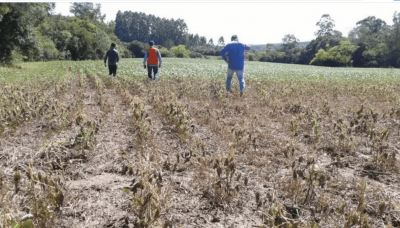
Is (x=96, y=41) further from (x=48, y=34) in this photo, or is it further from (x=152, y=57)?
(x=152, y=57)

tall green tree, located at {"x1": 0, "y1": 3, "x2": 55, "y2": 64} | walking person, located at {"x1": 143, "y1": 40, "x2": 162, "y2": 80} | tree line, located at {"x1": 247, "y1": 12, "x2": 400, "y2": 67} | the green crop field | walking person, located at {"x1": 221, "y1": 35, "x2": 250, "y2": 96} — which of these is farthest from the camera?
tree line, located at {"x1": 247, "y1": 12, "x2": 400, "y2": 67}

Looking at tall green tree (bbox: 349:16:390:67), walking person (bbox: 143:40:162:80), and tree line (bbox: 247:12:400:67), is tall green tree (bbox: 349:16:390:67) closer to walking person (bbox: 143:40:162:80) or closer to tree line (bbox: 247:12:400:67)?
tree line (bbox: 247:12:400:67)

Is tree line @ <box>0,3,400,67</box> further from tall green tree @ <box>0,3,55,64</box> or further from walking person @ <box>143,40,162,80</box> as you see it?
walking person @ <box>143,40,162,80</box>

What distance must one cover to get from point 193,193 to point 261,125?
11.4ft

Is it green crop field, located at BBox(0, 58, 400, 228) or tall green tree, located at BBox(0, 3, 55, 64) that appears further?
tall green tree, located at BBox(0, 3, 55, 64)

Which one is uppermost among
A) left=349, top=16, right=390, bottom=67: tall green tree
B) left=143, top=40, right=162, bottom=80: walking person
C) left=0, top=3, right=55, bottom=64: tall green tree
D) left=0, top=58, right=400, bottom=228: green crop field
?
left=349, top=16, right=390, bottom=67: tall green tree

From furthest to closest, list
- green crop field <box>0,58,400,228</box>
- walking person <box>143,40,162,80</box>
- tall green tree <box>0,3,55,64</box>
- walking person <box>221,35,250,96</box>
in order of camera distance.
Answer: tall green tree <box>0,3,55,64</box> < walking person <box>143,40,162,80</box> < walking person <box>221,35,250,96</box> < green crop field <box>0,58,400,228</box>

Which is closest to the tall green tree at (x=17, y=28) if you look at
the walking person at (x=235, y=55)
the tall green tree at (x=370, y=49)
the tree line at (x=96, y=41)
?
the tree line at (x=96, y=41)

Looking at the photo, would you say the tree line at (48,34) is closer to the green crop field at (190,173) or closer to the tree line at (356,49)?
the green crop field at (190,173)

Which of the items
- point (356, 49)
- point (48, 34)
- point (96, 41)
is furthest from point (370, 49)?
point (48, 34)

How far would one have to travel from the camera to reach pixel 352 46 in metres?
84.0

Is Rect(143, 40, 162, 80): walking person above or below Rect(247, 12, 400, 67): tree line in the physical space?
below

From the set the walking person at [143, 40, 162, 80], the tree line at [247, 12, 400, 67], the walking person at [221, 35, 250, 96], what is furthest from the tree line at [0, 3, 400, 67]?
the walking person at [221, 35, 250, 96]

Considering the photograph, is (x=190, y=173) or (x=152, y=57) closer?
(x=190, y=173)
